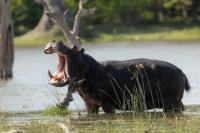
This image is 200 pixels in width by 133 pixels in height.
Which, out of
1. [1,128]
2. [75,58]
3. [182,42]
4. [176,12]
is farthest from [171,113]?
[176,12]

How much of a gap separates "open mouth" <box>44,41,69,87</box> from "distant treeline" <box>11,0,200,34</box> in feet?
127

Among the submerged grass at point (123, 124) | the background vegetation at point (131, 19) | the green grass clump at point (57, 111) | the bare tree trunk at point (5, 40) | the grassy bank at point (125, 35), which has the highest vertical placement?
the background vegetation at point (131, 19)

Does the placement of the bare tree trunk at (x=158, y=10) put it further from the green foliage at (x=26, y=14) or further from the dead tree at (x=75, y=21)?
the dead tree at (x=75, y=21)

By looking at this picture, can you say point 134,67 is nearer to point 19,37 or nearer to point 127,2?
point 19,37

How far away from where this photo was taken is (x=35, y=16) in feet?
176

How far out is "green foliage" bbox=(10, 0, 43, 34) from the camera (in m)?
52.8

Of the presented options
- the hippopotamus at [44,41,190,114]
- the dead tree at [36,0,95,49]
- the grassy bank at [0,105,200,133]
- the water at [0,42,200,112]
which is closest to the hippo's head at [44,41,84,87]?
the hippopotamus at [44,41,190,114]

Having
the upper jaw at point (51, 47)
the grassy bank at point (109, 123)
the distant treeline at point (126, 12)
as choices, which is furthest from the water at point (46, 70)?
the distant treeline at point (126, 12)

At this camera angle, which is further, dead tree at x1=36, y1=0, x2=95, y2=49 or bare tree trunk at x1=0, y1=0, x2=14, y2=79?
dead tree at x1=36, y1=0, x2=95, y2=49

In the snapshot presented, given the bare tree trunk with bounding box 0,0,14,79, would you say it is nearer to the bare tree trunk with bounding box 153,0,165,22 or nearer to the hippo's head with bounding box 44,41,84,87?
the hippo's head with bounding box 44,41,84,87

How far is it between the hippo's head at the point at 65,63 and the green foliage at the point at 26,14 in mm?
40095

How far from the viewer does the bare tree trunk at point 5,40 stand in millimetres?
20922

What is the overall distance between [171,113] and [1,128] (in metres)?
2.82

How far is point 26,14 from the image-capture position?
53688 millimetres
